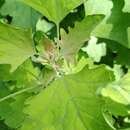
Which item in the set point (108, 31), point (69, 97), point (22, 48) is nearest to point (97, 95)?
point (69, 97)

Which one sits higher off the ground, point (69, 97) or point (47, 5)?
point (47, 5)

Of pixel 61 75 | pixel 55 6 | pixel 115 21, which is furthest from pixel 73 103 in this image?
pixel 115 21

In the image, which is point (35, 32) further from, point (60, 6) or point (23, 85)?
point (60, 6)

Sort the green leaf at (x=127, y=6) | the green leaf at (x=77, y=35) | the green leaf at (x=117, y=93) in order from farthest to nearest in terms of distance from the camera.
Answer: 1. the green leaf at (x=127, y=6)
2. the green leaf at (x=117, y=93)
3. the green leaf at (x=77, y=35)

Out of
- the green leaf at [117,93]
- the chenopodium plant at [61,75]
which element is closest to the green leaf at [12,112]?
the chenopodium plant at [61,75]

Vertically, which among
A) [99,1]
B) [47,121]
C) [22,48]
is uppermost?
[99,1]

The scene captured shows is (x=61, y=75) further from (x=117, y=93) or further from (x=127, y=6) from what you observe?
(x=127, y=6)

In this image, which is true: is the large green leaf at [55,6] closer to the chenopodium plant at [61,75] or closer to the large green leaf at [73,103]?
the chenopodium plant at [61,75]
